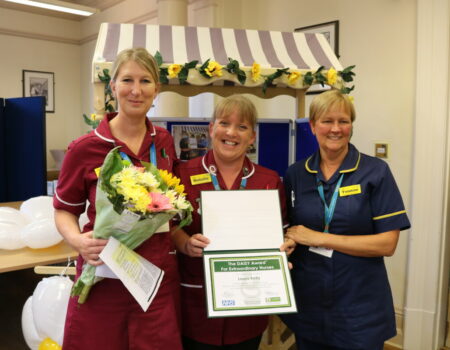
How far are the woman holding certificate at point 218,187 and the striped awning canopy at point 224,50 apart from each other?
1006 millimetres

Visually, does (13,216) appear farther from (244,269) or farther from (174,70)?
(244,269)

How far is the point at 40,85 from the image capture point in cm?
754

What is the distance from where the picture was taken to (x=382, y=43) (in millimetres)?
3289

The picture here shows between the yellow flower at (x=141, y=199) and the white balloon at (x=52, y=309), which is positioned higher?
the yellow flower at (x=141, y=199)

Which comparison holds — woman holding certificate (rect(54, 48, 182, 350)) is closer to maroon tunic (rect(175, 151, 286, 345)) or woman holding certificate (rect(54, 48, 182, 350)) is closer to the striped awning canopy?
maroon tunic (rect(175, 151, 286, 345))

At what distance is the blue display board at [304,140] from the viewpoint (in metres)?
2.92

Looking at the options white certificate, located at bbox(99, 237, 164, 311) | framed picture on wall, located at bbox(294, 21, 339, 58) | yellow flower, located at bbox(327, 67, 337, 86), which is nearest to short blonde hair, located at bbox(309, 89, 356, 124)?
white certificate, located at bbox(99, 237, 164, 311)

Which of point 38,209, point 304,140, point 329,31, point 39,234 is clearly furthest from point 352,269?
point 329,31

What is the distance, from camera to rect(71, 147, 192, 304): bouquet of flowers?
1.22 meters

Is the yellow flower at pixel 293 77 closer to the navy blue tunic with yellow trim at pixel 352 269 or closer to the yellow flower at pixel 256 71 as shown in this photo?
the yellow flower at pixel 256 71

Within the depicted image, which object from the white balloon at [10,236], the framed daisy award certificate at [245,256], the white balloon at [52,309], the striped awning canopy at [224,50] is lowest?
the white balloon at [52,309]

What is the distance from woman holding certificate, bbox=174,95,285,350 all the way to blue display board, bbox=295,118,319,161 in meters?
1.27

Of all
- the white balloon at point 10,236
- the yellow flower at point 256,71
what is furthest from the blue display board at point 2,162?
the yellow flower at point 256,71

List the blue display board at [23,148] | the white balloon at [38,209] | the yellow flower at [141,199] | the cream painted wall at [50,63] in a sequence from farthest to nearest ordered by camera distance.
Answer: the cream painted wall at [50,63] → the blue display board at [23,148] → the white balloon at [38,209] → the yellow flower at [141,199]
